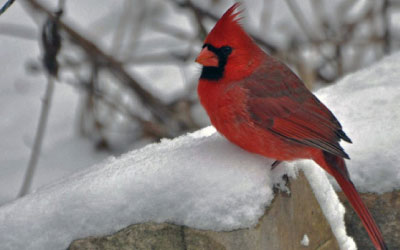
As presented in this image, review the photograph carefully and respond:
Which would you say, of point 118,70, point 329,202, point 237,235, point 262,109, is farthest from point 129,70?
point 237,235

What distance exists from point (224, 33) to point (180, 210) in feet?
2.24

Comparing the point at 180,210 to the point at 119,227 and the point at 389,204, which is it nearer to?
the point at 119,227

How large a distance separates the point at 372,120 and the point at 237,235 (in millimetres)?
952

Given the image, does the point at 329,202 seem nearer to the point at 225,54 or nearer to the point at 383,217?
the point at 383,217

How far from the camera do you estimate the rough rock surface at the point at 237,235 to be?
2268mm

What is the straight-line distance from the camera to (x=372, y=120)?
2941 millimetres

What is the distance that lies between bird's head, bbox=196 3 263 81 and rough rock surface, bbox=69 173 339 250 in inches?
17.5

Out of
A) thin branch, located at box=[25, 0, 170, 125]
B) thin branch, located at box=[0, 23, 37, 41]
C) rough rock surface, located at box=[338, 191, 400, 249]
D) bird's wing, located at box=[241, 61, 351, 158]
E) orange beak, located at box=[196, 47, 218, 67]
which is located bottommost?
thin branch, located at box=[0, 23, 37, 41]

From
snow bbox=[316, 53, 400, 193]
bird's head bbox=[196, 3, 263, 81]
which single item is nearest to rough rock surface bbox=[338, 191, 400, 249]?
snow bbox=[316, 53, 400, 193]

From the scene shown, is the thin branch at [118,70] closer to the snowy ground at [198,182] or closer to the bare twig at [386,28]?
the snowy ground at [198,182]

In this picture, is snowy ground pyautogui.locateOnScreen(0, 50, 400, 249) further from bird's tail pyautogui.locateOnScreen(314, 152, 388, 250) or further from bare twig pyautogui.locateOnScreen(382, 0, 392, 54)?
bare twig pyautogui.locateOnScreen(382, 0, 392, 54)

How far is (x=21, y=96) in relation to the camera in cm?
512

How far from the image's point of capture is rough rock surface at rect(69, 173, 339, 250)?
227 cm

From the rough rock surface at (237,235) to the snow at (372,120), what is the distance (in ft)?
1.02
